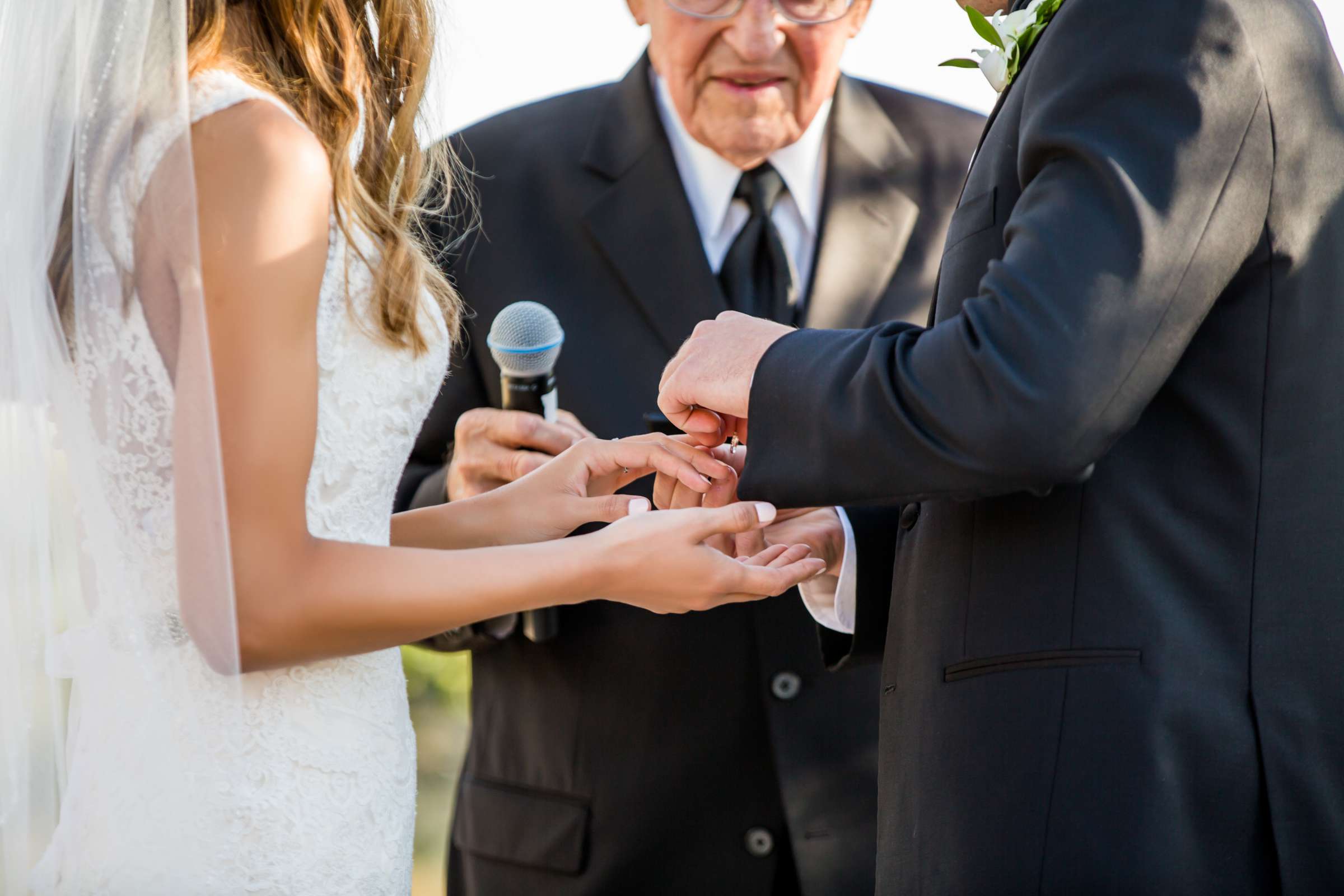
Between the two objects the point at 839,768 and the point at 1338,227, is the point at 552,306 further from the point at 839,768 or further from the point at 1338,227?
the point at 1338,227

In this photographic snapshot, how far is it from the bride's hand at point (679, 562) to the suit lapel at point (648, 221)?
3.32ft

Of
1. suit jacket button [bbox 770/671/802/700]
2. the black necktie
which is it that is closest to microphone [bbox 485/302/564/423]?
the black necktie

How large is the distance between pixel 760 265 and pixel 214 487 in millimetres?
1708

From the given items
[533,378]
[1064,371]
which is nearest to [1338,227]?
[1064,371]

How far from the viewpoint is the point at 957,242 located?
78.0 inches

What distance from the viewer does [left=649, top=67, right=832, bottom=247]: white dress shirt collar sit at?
3.20 m

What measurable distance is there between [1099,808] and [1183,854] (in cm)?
13

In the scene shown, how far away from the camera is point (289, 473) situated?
179 cm

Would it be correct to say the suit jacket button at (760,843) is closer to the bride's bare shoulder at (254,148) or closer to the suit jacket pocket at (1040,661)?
the suit jacket pocket at (1040,661)

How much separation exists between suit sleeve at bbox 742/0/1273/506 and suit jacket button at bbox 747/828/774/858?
139 cm

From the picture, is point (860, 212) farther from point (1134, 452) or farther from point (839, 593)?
point (1134, 452)

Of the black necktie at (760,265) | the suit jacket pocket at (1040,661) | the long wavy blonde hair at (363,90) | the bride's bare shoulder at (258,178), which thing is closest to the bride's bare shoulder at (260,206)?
the bride's bare shoulder at (258,178)

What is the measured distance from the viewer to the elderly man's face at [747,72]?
3.12 meters

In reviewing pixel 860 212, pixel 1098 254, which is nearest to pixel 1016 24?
pixel 1098 254
